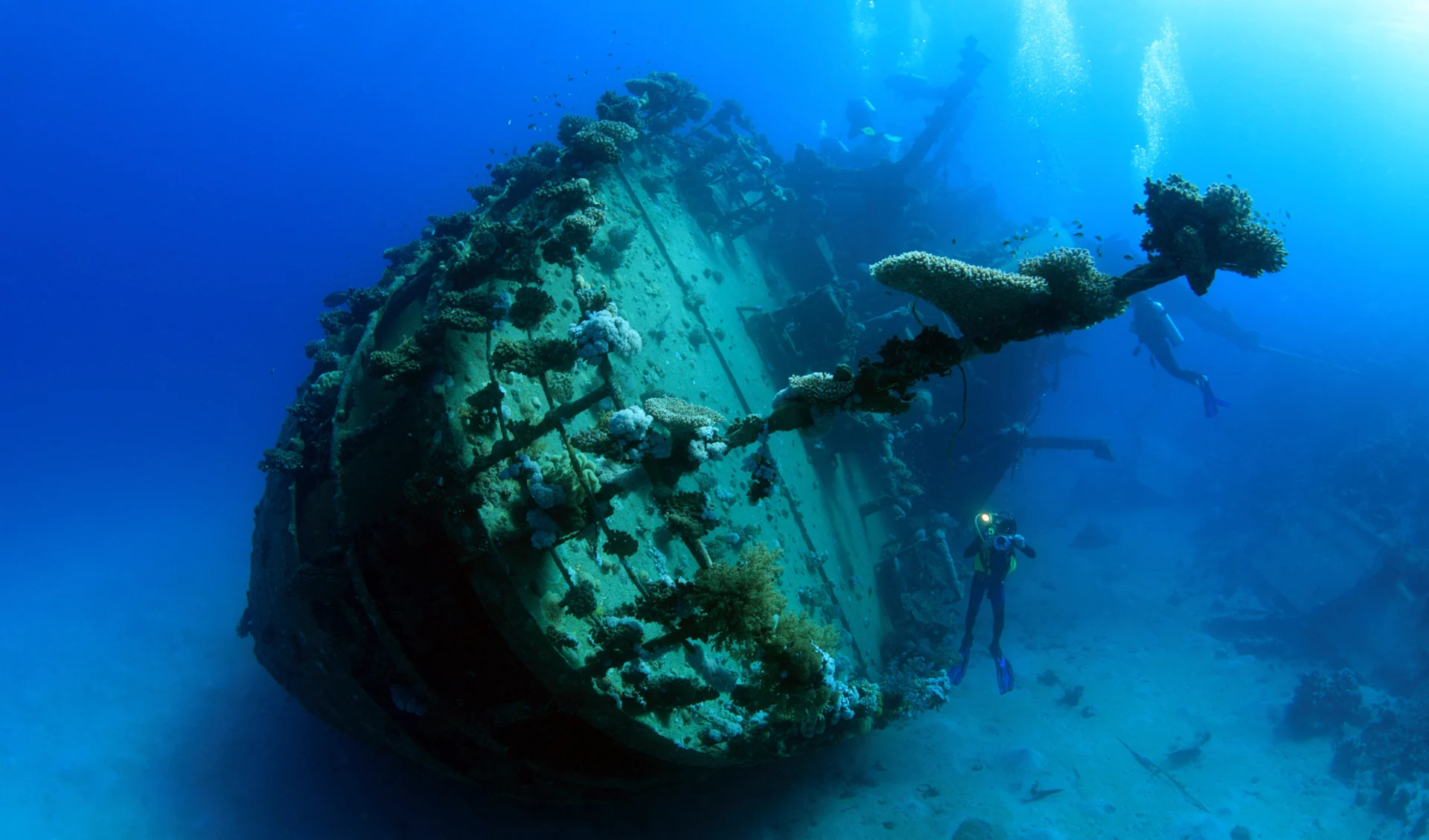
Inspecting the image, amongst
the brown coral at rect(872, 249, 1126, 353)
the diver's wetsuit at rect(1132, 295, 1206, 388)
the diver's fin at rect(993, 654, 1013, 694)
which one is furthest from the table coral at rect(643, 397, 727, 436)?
the diver's wetsuit at rect(1132, 295, 1206, 388)

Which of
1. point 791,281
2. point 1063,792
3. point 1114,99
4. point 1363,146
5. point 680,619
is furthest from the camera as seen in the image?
point 1114,99

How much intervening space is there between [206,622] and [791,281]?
26.1 m

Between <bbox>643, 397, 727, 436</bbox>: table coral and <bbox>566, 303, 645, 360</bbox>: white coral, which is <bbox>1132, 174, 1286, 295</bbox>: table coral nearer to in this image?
<bbox>643, 397, 727, 436</bbox>: table coral

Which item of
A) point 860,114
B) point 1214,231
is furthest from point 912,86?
point 1214,231

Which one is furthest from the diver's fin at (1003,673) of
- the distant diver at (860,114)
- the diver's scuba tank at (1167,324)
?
the distant diver at (860,114)

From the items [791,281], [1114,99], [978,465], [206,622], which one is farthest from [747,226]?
[1114,99]

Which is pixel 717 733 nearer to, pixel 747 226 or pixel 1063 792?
pixel 1063 792

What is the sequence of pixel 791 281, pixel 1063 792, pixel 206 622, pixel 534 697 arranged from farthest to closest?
pixel 206 622, pixel 791 281, pixel 1063 792, pixel 534 697

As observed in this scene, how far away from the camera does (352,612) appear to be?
5734 millimetres

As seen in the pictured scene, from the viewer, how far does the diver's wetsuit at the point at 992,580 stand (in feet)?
42.1

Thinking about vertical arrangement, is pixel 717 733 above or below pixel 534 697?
below

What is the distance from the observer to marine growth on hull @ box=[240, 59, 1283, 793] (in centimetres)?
389

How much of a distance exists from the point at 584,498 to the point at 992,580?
1121 centimetres

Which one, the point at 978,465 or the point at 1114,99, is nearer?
the point at 978,465
